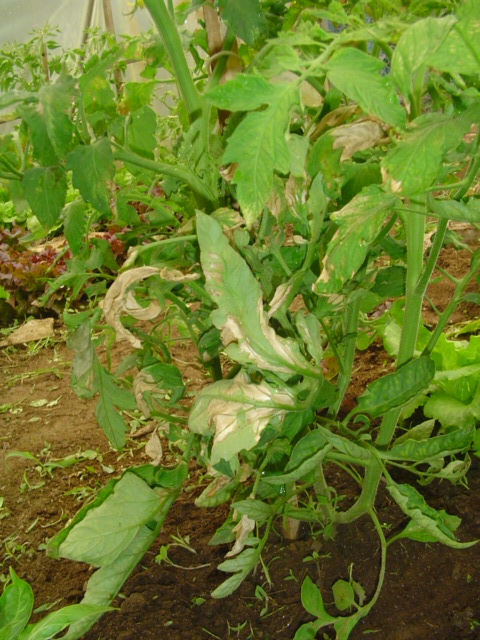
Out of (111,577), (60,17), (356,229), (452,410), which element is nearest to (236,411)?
(356,229)

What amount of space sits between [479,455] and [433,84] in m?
Result: 0.70

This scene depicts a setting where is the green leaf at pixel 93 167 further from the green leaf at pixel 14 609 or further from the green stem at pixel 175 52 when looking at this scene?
the green leaf at pixel 14 609

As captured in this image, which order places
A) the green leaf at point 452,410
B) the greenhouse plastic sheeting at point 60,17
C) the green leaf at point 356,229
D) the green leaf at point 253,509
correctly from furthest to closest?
the greenhouse plastic sheeting at point 60,17 → the green leaf at point 452,410 → the green leaf at point 253,509 → the green leaf at point 356,229

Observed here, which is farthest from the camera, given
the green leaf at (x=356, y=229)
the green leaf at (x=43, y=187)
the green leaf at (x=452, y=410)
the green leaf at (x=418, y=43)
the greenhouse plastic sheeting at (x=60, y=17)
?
the greenhouse plastic sheeting at (x=60, y=17)

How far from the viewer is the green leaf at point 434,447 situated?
795 mm

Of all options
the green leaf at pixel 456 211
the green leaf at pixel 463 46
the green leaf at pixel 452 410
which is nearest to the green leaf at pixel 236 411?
the green leaf at pixel 456 211

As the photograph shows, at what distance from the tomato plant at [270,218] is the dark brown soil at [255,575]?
6 centimetres

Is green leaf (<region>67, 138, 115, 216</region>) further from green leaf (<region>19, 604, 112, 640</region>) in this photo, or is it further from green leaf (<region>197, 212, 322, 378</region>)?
green leaf (<region>19, 604, 112, 640</region>)

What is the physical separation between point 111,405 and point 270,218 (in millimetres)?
347

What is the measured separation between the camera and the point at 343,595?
0.93 metres

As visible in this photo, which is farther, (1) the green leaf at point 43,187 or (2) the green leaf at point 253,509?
(2) the green leaf at point 253,509

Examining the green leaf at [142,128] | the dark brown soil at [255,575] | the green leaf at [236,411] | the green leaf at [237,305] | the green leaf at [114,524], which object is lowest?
the dark brown soil at [255,575]

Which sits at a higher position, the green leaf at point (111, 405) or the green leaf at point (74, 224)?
the green leaf at point (74, 224)

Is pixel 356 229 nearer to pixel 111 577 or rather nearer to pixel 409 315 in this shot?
pixel 409 315
